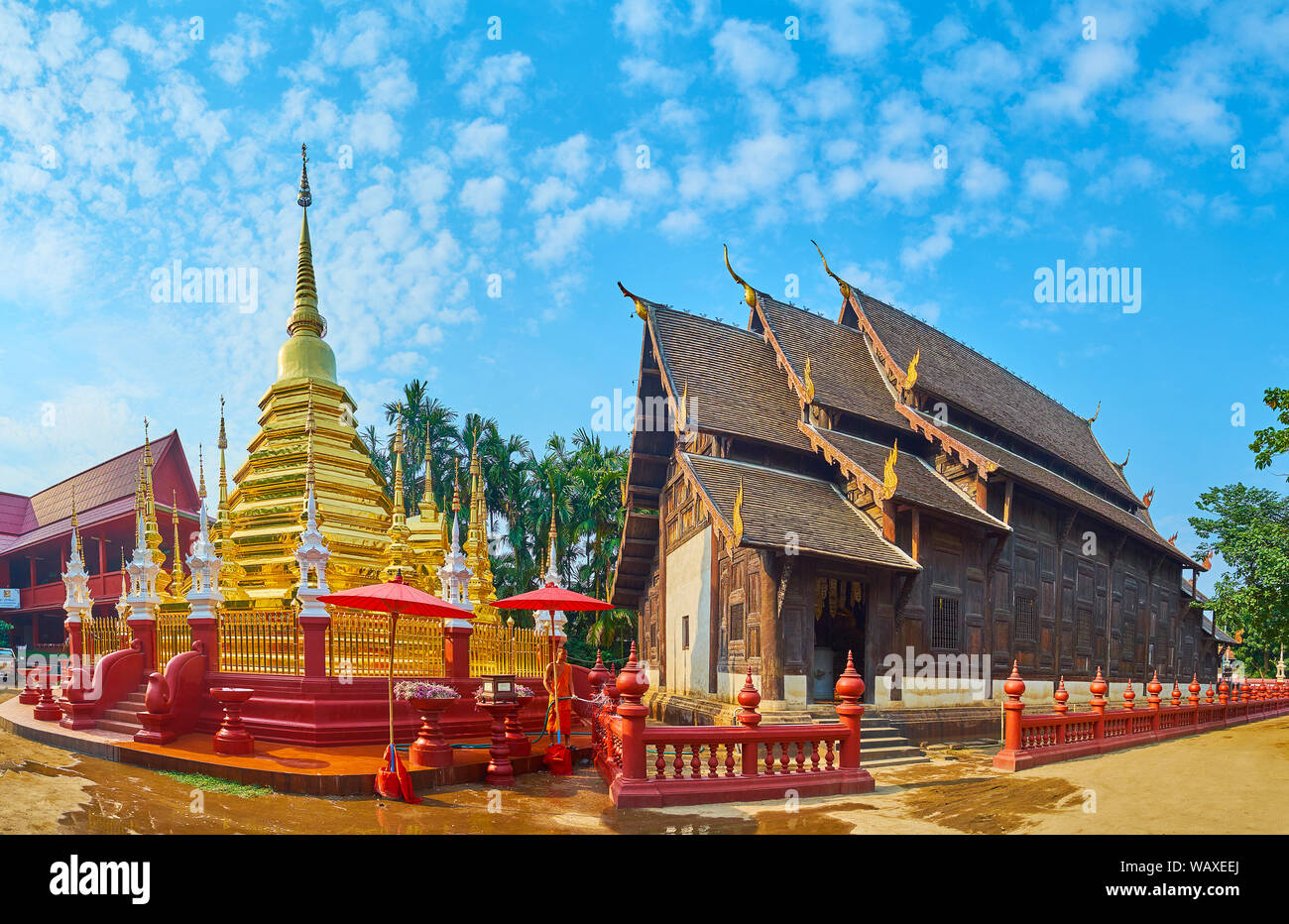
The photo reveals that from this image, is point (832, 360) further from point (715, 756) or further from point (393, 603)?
point (393, 603)

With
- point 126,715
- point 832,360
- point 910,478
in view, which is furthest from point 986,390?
point 126,715

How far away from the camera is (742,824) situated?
8.18 meters

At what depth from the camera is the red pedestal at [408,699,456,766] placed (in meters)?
9.52

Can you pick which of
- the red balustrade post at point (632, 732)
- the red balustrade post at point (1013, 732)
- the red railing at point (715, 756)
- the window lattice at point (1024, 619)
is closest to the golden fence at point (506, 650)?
the red railing at point (715, 756)

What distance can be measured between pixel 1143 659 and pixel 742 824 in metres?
22.4

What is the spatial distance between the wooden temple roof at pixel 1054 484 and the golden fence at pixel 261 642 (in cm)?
1283

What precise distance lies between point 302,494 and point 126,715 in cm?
432

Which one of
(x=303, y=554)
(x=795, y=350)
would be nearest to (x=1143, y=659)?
(x=795, y=350)

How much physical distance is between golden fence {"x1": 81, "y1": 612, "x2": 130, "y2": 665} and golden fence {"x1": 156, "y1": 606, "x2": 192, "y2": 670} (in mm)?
1425

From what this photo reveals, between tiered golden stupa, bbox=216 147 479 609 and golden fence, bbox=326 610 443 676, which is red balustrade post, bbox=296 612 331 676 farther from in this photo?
tiered golden stupa, bbox=216 147 479 609

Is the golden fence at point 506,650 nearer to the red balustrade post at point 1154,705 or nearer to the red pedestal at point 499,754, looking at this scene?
the red pedestal at point 499,754

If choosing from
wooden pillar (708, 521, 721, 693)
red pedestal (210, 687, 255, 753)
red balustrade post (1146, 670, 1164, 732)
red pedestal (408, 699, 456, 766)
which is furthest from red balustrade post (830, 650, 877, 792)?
red balustrade post (1146, 670, 1164, 732)

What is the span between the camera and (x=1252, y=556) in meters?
20.6

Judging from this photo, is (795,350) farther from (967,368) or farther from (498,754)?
(498,754)
